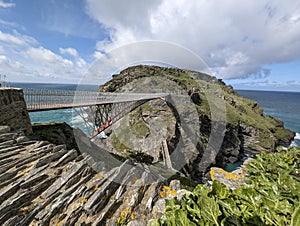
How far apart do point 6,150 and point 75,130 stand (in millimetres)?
5119

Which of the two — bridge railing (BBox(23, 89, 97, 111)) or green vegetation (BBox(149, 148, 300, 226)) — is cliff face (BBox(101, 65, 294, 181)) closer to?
bridge railing (BBox(23, 89, 97, 111))

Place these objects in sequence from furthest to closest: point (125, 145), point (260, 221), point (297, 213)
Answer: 1. point (125, 145)
2. point (260, 221)
3. point (297, 213)

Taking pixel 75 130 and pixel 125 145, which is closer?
pixel 75 130

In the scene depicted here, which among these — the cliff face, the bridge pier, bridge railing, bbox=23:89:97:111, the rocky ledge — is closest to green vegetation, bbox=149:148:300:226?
the rocky ledge

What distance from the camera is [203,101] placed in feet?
181

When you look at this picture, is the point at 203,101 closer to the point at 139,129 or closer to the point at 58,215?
the point at 139,129

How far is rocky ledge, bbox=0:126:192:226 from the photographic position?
13.0ft

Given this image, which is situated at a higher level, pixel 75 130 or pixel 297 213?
pixel 297 213

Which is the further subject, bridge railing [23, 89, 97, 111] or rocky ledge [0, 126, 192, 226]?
bridge railing [23, 89, 97, 111]

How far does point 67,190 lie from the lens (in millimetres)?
4590

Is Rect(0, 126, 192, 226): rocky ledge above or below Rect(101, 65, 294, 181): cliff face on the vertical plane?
above

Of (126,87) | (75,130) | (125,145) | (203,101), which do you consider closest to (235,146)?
(203,101)

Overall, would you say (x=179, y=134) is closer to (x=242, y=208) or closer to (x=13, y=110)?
(x=13, y=110)

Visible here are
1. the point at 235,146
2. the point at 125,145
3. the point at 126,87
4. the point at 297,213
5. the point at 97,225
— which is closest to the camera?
the point at 297,213
